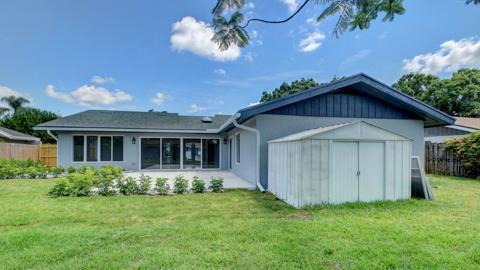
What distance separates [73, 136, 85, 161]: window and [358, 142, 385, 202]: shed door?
13825 mm

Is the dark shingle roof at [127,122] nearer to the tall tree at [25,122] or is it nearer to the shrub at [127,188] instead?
the shrub at [127,188]

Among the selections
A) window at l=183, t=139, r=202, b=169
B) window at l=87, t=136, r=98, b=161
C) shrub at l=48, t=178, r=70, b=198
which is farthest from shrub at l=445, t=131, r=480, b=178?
window at l=87, t=136, r=98, b=161

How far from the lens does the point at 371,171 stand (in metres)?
6.02

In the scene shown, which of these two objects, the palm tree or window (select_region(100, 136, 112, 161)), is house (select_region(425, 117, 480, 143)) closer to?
window (select_region(100, 136, 112, 161))

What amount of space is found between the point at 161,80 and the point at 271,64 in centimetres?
841

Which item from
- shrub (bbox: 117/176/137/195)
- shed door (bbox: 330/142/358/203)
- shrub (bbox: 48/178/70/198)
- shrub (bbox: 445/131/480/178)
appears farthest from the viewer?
shrub (bbox: 445/131/480/178)

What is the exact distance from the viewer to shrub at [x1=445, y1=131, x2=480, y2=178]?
409 inches

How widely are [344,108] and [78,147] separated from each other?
534 inches

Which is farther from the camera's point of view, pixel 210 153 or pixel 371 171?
pixel 210 153

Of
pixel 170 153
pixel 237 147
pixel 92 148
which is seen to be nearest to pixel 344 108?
pixel 237 147

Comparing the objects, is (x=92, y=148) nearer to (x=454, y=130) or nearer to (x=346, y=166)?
(x=346, y=166)

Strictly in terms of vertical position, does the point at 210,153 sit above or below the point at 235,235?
above

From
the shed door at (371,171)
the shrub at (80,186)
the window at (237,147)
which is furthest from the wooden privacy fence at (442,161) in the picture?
the shrub at (80,186)

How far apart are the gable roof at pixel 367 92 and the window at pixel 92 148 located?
9845mm
